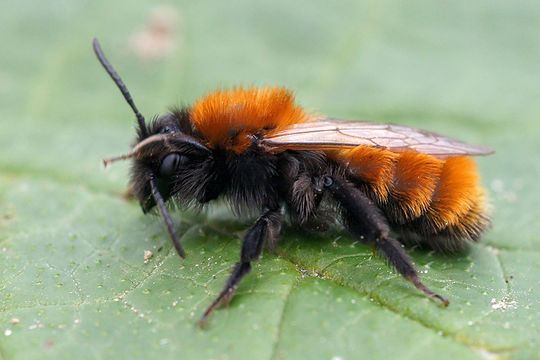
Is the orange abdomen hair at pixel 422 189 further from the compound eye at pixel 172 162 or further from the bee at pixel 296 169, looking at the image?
the compound eye at pixel 172 162

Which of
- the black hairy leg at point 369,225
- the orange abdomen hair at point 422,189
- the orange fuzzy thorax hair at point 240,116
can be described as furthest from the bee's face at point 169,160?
the orange abdomen hair at point 422,189

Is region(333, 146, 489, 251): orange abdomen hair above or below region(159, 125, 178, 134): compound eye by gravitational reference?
below

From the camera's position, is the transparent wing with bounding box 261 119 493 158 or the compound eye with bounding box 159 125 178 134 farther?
the compound eye with bounding box 159 125 178 134

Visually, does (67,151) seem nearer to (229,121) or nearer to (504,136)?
(229,121)

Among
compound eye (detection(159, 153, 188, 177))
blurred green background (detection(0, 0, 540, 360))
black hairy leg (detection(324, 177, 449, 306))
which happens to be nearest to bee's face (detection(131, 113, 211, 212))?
compound eye (detection(159, 153, 188, 177))

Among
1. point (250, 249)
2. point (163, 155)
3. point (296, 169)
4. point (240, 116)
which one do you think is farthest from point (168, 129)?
point (250, 249)

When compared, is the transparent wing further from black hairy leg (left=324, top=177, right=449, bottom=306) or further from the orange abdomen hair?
black hairy leg (left=324, top=177, right=449, bottom=306)
